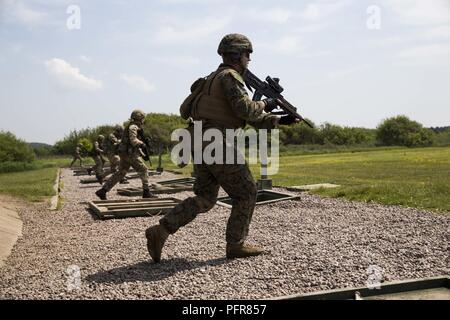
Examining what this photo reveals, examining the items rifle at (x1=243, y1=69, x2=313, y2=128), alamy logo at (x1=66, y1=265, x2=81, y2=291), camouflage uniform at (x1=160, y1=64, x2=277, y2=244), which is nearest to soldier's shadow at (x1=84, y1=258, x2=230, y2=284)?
alamy logo at (x1=66, y1=265, x2=81, y2=291)

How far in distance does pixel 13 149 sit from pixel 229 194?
2125 inches

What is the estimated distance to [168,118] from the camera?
300ft

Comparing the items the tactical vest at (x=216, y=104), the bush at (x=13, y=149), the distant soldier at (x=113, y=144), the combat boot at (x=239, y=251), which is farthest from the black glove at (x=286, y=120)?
the bush at (x=13, y=149)

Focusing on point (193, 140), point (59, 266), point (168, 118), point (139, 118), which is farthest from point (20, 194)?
point (168, 118)

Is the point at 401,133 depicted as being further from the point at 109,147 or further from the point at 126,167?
the point at 126,167

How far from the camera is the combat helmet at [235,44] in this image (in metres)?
5.32

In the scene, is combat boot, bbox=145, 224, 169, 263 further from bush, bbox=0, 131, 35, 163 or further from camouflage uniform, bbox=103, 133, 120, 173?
bush, bbox=0, 131, 35, 163

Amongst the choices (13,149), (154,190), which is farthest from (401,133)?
(154,190)

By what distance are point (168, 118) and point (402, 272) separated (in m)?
87.9

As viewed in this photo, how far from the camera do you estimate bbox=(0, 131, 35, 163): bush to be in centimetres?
5274

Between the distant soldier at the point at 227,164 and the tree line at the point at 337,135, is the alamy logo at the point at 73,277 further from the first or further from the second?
the tree line at the point at 337,135

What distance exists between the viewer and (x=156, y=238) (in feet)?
17.6

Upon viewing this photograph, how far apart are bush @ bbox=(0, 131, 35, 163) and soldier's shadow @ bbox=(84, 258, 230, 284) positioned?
51796 millimetres

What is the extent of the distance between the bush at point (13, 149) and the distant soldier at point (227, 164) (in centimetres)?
5198
